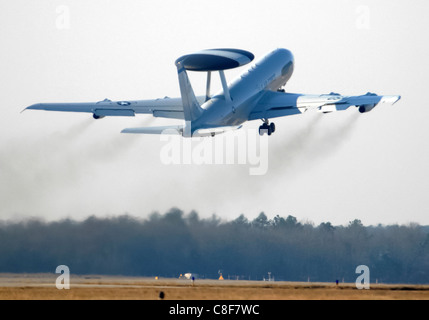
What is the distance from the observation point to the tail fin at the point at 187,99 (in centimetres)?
8338

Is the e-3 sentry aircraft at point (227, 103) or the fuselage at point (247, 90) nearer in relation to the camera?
the e-3 sentry aircraft at point (227, 103)

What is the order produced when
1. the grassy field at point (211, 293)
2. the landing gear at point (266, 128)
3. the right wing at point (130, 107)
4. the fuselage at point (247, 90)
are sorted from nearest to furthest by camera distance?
1. the grassy field at point (211, 293)
2. the fuselage at point (247, 90)
3. the right wing at point (130, 107)
4. the landing gear at point (266, 128)

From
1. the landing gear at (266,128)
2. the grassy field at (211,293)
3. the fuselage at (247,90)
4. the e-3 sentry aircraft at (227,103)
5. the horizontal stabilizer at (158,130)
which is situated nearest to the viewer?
the grassy field at (211,293)

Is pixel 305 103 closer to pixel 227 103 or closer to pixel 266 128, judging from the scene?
pixel 266 128

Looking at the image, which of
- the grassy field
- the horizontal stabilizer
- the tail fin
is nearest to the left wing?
the tail fin

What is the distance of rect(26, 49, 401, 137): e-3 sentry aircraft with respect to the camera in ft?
274

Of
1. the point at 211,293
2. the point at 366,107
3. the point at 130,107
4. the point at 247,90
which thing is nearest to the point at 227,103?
the point at 247,90

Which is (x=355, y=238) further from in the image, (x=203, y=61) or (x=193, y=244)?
(x=203, y=61)

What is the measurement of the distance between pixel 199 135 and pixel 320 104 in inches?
480

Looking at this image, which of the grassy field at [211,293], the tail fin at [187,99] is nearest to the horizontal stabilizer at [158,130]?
the tail fin at [187,99]

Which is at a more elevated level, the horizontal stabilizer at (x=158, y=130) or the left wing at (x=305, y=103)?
the left wing at (x=305, y=103)

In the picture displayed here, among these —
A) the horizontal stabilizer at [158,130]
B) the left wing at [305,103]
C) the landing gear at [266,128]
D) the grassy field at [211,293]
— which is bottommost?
the grassy field at [211,293]

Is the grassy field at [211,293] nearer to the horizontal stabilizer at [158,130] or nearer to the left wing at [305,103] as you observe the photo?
the horizontal stabilizer at [158,130]

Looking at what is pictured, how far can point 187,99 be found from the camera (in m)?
83.6
